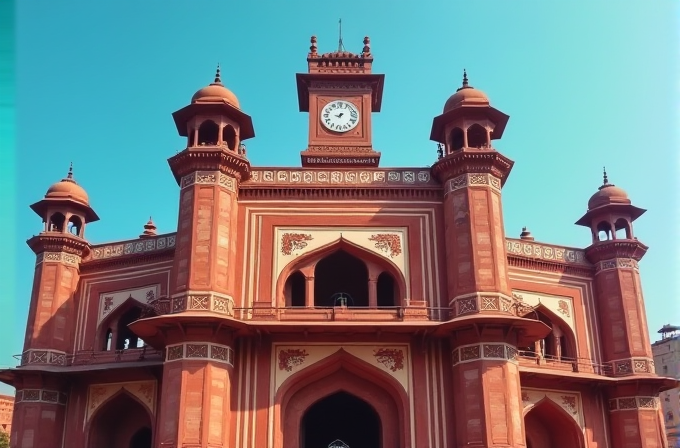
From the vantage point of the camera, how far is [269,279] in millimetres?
20297

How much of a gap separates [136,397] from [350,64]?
13.7m

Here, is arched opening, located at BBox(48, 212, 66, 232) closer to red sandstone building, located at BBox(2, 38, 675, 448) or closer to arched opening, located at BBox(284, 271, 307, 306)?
red sandstone building, located at BBox(2, 38, 675, 448)

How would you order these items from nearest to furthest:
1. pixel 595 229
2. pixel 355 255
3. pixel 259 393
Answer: pixel 259 393, pixel 355 255, pixel 595 229

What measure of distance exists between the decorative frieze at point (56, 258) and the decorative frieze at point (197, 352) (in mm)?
6568

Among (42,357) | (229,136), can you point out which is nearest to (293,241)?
(229,136)

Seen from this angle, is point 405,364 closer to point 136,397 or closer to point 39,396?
point 136,397

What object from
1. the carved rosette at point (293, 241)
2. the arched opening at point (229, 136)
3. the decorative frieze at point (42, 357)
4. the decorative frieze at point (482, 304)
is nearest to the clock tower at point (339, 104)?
the arched opening at point (229, 136)

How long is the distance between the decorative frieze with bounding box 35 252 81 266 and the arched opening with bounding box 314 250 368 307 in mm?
7513

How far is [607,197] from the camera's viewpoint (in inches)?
985

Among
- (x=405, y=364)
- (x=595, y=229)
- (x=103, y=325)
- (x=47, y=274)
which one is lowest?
(x=405, y=364)

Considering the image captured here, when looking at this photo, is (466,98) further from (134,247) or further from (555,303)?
(134,247)

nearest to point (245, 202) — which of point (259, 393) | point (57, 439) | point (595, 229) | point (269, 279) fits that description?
point (269, 279)

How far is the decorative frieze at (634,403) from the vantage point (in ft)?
73.5

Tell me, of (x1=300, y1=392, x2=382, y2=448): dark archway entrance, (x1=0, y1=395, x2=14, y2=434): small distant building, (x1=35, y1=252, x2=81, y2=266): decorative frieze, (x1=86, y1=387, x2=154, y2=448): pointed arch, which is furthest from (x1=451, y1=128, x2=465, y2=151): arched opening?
(x1=0, y1=395, x2=14, y2=434): small distant building
